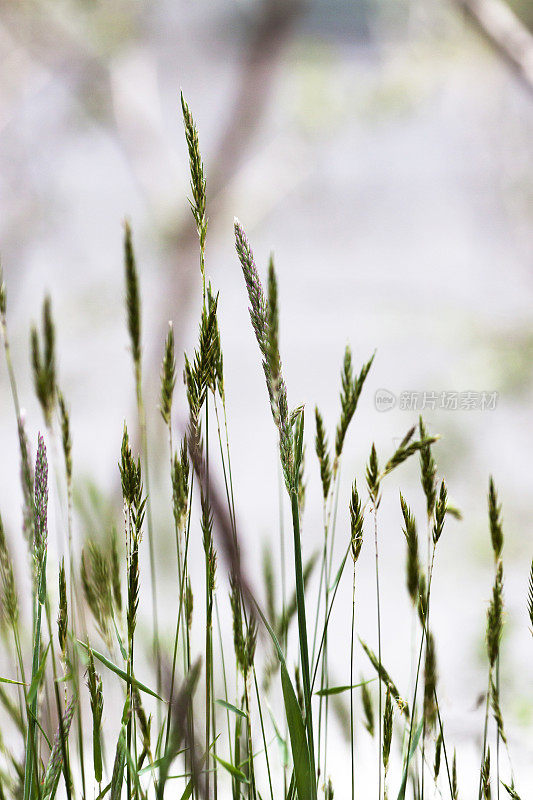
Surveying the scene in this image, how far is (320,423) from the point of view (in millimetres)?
395

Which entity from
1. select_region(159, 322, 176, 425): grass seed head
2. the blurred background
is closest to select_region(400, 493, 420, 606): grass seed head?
select_region(159, 322, 176, 425): grass seed head

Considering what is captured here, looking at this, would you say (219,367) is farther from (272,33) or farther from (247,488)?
(247,488)

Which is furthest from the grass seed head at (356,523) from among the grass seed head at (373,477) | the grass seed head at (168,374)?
the grass seed head at (168,374)

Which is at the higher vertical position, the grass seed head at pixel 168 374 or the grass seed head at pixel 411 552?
the grass seed head at pixel 168 374

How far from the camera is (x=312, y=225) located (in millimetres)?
3748

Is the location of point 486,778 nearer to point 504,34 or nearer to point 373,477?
point 373,477

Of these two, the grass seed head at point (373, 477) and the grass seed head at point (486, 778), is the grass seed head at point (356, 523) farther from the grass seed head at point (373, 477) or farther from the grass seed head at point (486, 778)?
the grass seed head at point (486, 778)

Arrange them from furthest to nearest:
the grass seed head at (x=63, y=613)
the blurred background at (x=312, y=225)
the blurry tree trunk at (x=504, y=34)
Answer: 1. the blurred background at (x=312, y=225)
2. the blurry tree trunk at (x=504, y=34)
3. the grass seed head at (x=63, y=613)

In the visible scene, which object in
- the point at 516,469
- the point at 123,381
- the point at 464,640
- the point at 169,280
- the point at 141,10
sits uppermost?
the point at 141,10

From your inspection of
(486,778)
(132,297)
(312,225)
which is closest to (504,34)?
(132,297)

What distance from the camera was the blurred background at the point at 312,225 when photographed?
8.35ft

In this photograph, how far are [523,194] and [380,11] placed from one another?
0.91 m

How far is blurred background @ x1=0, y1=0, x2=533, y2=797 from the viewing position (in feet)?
8.35

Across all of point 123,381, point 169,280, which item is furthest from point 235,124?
point 123,381
